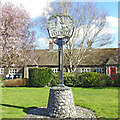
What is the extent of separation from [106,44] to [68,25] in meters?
12.2

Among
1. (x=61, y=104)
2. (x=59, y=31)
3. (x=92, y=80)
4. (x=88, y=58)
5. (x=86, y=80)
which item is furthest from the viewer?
(x=88, y=58)

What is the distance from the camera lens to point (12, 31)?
966 centimetres

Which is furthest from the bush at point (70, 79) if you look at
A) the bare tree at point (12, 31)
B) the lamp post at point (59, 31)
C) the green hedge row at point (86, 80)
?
the lamp post at point (59, 31)

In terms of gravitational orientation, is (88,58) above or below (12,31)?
below

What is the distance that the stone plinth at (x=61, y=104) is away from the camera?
563cm

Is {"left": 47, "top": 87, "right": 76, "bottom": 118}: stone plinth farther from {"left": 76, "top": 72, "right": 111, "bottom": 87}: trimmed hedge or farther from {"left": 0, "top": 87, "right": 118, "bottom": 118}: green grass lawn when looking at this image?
{"left": 76, "top": 72, "right": 111, "bottom": 87}: trimmed hedge

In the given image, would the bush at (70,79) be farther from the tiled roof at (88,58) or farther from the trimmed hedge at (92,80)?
the tiled roof at (88,58)

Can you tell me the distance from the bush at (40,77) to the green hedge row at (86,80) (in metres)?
0.64

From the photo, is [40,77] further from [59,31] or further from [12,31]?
[59,31]

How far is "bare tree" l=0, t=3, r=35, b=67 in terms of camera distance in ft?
30.8

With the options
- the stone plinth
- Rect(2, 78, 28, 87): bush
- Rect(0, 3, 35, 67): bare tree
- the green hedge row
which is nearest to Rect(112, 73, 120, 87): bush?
the green hedge row

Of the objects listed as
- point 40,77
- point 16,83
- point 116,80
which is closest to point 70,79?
point 40,77

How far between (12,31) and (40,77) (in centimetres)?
693

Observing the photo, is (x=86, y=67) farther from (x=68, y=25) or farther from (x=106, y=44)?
(x=68, y=25)
